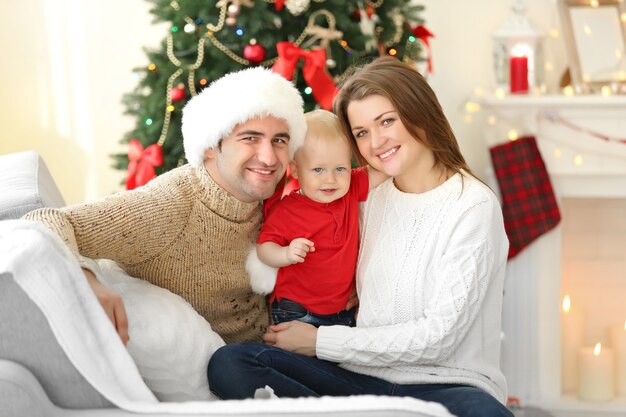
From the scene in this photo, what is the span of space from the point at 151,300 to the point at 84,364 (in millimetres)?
389

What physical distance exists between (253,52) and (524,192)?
1.30m

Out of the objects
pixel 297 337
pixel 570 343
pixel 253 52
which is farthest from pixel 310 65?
pixel 570 343

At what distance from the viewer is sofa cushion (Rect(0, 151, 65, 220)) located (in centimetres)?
A: 222

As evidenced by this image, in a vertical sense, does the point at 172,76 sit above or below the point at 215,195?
above

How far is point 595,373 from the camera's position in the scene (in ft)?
13.1

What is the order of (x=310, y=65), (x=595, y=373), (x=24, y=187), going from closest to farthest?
1. (x=24, y=187)
2. (x=310, y=65)
3. (x=595, y=373)

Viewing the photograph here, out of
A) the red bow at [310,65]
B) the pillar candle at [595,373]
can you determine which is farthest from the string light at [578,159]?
the red bow at [310,65]

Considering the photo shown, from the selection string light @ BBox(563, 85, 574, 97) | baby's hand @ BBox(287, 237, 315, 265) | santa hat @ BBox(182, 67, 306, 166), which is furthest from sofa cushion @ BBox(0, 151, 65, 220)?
string light @ BBox(563, 85, 574, 97)

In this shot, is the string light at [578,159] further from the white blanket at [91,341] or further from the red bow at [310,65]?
the white blanket at [91,341]

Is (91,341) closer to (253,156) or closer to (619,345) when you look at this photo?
(253,156)

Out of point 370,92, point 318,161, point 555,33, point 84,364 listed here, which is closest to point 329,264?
point 318,161

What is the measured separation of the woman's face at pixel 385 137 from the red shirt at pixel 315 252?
154 mm

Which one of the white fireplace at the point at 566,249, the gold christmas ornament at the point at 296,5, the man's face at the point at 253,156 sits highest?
the gold christmas ornament at the point at 296,5

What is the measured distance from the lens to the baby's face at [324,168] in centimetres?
217
